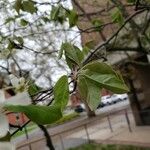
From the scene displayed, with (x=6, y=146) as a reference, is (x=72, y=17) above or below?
above

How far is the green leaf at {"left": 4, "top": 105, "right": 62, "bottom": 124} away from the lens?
0.94 m

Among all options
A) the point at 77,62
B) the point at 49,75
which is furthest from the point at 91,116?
the point at 77,62

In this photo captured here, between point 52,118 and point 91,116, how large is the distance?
87.7 ft

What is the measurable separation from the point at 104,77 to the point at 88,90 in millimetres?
64

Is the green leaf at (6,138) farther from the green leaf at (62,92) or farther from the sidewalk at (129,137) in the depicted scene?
the sidewalk at (129,137)

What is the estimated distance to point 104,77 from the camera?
47.9 inches

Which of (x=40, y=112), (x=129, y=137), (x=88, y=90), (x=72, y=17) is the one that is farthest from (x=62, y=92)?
(x=129, y=137)

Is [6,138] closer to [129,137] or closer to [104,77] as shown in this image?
[104,77]

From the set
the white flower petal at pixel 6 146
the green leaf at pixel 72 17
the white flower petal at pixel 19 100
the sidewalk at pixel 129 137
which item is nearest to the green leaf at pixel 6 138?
the white flower petal at pixel 6 146

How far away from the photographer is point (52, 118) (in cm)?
105

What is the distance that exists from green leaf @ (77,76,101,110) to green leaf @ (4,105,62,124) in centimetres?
16

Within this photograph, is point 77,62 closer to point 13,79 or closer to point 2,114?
point 13,79

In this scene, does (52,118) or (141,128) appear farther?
(141,128)

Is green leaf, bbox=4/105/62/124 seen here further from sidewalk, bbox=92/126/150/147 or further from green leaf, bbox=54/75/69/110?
sidewalk, bbox=92/126/150/147
